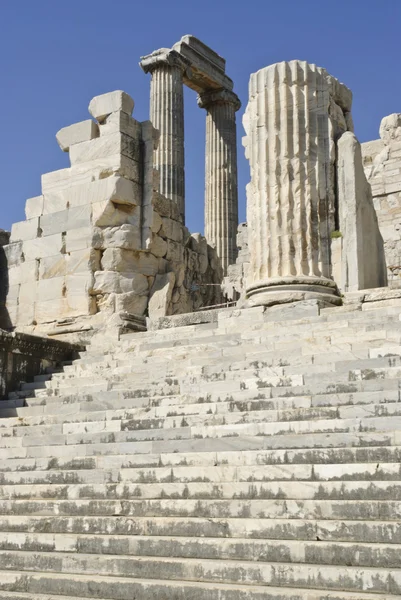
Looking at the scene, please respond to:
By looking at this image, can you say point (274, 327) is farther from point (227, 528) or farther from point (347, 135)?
point (227, 528)

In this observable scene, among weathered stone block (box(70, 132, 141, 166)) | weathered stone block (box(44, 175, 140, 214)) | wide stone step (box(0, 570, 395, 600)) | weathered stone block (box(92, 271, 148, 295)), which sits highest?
weathered stone block (box(70, 132, 141, 166))

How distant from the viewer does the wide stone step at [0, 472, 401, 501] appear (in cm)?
502

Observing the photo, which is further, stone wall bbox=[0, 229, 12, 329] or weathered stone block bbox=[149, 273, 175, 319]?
stone wall bbox=[0, 229, 12, 329]

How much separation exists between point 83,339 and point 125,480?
217 inches

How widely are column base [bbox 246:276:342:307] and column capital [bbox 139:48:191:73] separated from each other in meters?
16.7

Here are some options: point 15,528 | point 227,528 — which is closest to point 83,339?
point 15,528

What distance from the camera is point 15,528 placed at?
6.16 meters

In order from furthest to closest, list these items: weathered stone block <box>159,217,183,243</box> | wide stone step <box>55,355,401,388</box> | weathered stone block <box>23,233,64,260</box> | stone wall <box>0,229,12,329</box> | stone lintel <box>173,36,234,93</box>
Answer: stone lintel <box>173,36,234,93</box>, stone wall <box>0,229,12,329</box>, weathered stone block <box>159,217,183,243</box>, weathered stone block <box>23,233,64,260</box>, wide stone step <box>55,355,401,388</box>

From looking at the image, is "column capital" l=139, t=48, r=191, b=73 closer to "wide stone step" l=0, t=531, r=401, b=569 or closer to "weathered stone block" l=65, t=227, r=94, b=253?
"weathered stone block" l=65, t=227, r=94, b=253

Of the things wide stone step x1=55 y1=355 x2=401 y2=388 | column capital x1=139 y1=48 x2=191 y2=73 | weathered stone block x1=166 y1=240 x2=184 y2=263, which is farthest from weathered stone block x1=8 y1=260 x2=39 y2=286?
column capital x1=139 y1=48 x2=191 y2=73

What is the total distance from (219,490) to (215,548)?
0.62 metres

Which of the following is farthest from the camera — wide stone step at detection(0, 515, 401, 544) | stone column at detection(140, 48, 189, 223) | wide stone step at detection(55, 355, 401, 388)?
stone column at detection(140, 48, 189, 223)

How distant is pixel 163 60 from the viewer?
25250 mm

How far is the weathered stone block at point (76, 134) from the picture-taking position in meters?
13.2
